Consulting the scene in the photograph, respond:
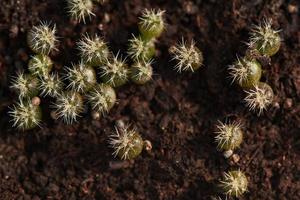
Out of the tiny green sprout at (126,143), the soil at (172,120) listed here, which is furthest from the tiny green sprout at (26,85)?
the tiny green sprout at (126,143)

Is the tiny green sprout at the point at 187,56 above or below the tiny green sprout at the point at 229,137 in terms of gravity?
above

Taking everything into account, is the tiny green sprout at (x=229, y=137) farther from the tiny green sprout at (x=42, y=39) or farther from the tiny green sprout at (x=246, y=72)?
the tiny green sprout at (x=42, y=39)

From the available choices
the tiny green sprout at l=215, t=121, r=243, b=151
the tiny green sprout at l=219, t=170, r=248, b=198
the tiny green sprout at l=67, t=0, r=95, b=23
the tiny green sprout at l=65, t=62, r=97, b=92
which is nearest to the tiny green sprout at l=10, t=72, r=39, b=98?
the tiny green sprout at l=65, t=62, r=97, b=92

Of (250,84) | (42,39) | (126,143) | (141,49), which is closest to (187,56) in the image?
(141,49)

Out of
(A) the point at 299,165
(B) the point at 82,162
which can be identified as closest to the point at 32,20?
(B) the point at 82,162

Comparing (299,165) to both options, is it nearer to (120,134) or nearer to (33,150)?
(120,134)
